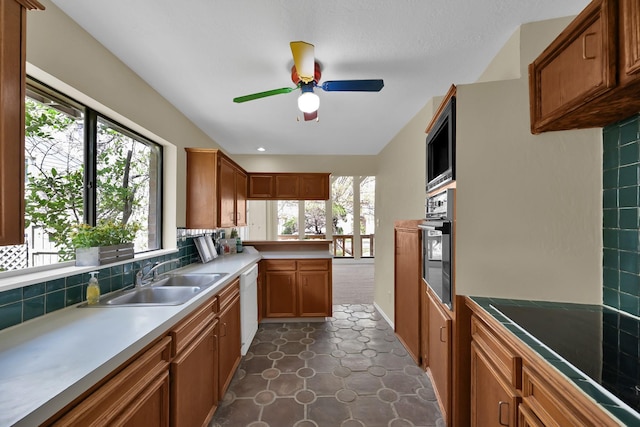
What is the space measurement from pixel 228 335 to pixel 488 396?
174 centimetres

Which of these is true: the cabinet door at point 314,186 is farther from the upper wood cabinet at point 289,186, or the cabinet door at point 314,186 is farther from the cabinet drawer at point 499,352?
the cabinet drawer at point 499,352

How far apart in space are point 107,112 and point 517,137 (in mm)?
2560

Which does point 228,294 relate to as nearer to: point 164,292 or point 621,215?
point 164,292

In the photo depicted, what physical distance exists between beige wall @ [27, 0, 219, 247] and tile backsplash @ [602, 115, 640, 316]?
2813 mm

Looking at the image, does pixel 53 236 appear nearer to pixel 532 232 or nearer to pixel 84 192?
pixel 84 192

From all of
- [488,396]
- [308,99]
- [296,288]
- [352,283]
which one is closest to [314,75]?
[308,99]

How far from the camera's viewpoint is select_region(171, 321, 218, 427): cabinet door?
1.27 m

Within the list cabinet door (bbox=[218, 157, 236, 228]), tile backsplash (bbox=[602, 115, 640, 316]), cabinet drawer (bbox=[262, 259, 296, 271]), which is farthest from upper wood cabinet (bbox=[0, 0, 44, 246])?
cabinet drawer (bbox=[262, 259, 296, 271])

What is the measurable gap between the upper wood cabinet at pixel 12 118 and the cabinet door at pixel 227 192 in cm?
194

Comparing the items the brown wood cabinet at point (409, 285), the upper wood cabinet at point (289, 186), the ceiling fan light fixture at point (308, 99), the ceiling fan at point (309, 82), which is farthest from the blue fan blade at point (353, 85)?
the upper wood cabinet at point (289, 186)

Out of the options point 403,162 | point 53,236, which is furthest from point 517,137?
point 53,236

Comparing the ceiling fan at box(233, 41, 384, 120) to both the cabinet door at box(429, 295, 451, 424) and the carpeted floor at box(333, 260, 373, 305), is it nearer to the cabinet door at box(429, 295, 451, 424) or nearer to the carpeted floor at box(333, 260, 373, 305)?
the cabinet door at box(429, 295, 451, 424)

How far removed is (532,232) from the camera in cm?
141

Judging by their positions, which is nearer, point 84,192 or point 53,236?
point 53,236
